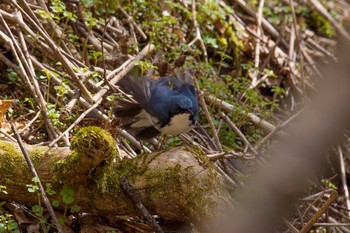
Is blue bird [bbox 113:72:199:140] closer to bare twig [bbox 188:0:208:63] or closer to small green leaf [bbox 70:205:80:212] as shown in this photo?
small green leaf [bbox 70:205:80:212]

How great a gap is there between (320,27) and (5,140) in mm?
5571

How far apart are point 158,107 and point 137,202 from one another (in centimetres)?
103

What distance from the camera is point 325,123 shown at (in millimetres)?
655

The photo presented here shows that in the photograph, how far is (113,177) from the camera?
308 centimetres

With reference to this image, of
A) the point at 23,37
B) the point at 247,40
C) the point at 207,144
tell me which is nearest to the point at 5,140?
the point at 23,37

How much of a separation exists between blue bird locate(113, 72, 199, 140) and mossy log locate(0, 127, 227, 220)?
2.08 feet

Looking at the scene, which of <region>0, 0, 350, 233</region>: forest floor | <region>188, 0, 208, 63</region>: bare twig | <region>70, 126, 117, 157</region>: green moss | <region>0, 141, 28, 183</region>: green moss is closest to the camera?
<region>70, 126, 117, 157</region>: green moss

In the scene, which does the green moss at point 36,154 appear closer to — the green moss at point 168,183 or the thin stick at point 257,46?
the green moss at point 168,183

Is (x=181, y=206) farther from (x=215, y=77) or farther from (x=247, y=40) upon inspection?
(x=247, y=40)

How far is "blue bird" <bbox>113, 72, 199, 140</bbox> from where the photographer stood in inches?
149

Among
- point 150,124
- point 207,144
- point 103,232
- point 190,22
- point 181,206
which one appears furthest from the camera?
point 190,22

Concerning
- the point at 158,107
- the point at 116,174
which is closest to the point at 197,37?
the point at 158,107

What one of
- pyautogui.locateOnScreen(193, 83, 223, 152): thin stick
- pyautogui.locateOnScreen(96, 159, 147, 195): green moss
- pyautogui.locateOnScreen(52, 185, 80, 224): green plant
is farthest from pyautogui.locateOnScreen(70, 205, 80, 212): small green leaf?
pyautogui.locateOnScreen(193, 83, 223, 152): thin stick

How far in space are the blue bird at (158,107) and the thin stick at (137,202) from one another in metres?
0.83
